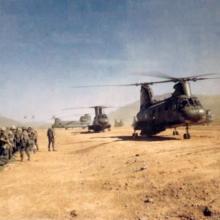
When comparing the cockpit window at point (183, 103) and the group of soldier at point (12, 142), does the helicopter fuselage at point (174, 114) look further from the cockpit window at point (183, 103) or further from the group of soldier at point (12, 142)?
the group of soldier at point (12, 142)

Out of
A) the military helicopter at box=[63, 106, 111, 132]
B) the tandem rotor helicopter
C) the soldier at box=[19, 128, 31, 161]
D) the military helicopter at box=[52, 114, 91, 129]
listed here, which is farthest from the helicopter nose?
the military helicopter at box=[52, 114, 91, 129]

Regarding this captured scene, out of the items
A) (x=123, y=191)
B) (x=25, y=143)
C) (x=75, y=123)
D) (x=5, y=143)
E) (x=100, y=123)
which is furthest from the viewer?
(x=75, y=123)

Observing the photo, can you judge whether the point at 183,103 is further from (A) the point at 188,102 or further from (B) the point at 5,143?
(B) the point at 5,143

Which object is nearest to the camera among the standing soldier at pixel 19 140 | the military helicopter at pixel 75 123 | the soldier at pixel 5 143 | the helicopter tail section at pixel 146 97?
the soldier at pixel 5 143

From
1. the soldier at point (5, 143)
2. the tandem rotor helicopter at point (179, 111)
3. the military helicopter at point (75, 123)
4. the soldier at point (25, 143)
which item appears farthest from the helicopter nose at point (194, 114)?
the military helicopter at point (75, 123)

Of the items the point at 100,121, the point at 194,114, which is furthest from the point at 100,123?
the point at 194,114

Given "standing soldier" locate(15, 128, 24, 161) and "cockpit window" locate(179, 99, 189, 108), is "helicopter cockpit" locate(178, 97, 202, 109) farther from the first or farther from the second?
"standing soldier" locate(15, 128, 24, 161)

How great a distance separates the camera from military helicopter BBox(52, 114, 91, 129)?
65625 millimetres

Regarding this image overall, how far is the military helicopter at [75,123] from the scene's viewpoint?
215 feet

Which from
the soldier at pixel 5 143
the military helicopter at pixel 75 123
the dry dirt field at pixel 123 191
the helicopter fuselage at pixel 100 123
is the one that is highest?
the military helicopter at pixel 75 123

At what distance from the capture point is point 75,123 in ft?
226

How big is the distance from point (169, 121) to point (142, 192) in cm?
1272

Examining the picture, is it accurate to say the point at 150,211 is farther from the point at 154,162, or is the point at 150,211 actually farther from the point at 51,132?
the point at 51,132

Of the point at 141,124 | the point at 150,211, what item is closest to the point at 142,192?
the point at 150,211
